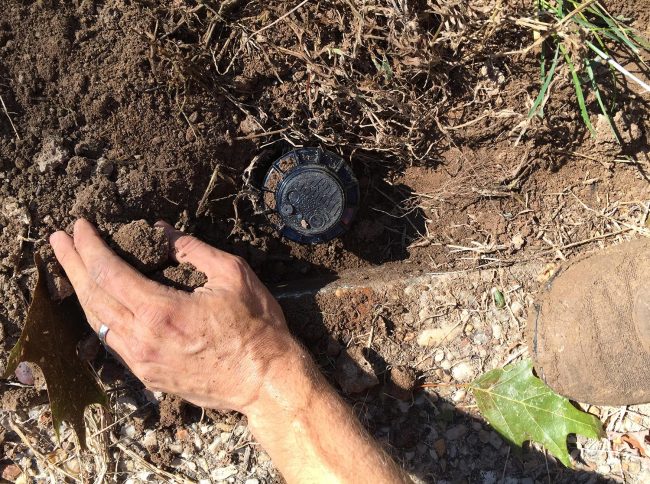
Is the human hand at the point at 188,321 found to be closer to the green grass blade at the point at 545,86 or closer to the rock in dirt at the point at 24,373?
the rock in dirt at the point at 24,373

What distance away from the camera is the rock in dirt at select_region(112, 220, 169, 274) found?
1870 mm

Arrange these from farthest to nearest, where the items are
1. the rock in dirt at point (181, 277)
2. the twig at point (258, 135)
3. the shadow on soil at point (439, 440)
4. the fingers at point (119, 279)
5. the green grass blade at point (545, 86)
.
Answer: the shadow on soil at point (439, 440)
the twig at point (258, 135)
the green grass blade at point (545, 86)
the rock in dirt at point (181, 277)
the fingers at point (119, 279)

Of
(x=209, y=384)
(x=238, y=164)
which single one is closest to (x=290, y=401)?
(x=209, y=384)

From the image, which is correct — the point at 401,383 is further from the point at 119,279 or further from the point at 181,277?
the point at 119,279

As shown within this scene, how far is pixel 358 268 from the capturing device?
8.08 ft

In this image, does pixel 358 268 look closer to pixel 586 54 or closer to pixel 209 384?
pixel 209 384

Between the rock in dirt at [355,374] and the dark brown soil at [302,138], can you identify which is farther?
the rock in dirt at [355,374]

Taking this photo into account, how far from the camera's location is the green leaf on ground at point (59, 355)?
1.88 m

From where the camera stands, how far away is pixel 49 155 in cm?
197

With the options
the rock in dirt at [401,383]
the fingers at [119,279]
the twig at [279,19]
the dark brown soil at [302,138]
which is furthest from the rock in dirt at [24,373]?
the twig at [279,19]

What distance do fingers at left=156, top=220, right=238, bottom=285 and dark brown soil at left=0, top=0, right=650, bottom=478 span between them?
0.16 ft

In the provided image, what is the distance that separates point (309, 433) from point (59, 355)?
3.01 ft

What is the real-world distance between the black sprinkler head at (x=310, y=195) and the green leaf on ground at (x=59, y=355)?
2.71ft

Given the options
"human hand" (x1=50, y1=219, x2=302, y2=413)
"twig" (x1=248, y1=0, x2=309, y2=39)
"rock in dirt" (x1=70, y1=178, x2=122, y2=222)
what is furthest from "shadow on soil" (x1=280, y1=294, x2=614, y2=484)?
"twig" (x1=248, y1=0, x2=309, y2=39)
